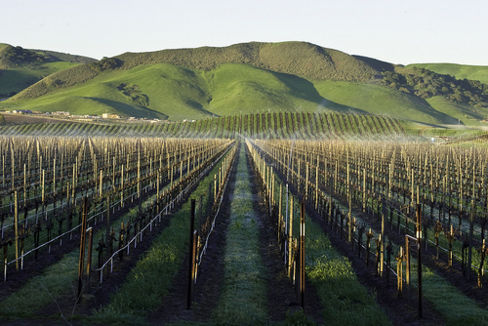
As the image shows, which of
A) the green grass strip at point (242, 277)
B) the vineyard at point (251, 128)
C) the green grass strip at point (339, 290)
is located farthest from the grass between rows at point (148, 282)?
the vineyard at point (251, 128)

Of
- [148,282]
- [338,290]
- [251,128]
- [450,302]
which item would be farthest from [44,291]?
[251,128]

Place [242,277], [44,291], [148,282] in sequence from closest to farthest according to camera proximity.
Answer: [44,291]
[148,282]
[242,277]

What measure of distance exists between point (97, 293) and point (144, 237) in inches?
213

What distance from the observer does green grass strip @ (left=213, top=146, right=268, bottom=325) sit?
9.52m

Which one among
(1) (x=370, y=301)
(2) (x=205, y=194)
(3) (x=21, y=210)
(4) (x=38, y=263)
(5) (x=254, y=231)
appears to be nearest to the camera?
(1) (x=370, y=301)

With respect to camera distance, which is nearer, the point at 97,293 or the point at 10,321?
the point at 10,321

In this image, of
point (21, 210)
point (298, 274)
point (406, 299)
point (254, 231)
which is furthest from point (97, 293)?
point (21, 210)

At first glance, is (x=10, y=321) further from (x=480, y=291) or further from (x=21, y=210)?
(x=21, y=210)

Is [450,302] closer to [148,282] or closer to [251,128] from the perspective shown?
[148,282]

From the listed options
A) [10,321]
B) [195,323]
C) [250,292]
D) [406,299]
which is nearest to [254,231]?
[250,292]

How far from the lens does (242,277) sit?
12.3 metres

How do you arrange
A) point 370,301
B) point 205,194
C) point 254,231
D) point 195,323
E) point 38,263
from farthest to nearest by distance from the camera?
point 205,194 < point 254,231 < point 38,263 < point 370,301 < point 195,323

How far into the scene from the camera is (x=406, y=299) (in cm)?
1066

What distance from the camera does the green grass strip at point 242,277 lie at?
31.2 feet
